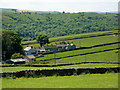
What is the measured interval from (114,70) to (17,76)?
29.7 feet

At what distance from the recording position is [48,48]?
139 metres

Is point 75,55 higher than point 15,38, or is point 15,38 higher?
point 15,38

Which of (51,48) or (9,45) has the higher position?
(9,45)

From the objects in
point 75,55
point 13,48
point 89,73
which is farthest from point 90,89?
point 13,48

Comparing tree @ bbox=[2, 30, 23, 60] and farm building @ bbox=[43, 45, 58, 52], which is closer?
tree @ bbox=[2, 30, 23, 60]

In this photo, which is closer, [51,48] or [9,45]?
[9,45]

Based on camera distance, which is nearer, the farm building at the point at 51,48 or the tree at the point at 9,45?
the tree at the point at 9,45

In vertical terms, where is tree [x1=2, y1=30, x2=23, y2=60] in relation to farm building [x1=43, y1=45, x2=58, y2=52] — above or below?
above

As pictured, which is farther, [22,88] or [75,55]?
[75,55]

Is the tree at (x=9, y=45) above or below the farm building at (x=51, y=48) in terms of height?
above

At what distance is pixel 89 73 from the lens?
2183 cm

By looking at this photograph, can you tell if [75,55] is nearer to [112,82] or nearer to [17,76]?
[17,76]

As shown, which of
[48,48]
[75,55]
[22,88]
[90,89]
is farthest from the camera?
[48,48]

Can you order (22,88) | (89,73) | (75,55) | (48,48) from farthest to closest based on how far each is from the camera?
(48,48) → (75,55) → (89,73) → (22,88)
